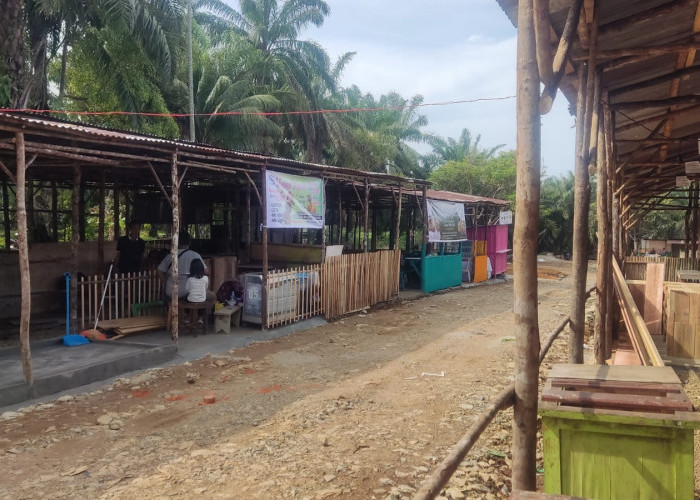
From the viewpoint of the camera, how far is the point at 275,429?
5.29 meters

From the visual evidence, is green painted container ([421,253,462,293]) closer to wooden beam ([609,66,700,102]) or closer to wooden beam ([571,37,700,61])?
wooden beam ([609,66,700,102])

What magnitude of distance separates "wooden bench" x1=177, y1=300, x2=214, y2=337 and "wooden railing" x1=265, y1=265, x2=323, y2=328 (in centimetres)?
118

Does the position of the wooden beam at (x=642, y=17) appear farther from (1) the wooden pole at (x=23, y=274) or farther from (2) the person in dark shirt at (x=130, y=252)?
Result: (2) the person in dark shirt at (x=130, y=252)

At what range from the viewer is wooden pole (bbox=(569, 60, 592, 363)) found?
5.44m

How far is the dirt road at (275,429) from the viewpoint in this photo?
413cm

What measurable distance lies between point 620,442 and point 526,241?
3.71 feet

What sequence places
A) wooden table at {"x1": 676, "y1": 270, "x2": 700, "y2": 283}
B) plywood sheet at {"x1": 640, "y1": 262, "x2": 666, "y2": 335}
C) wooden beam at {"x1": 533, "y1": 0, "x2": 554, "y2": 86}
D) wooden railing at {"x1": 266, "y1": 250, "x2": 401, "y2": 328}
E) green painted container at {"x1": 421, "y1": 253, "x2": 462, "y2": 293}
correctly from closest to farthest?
wooden beam at {"x1": 533, "y1": 0, "x2": 554, "y2": 86} → plywood sheet at {"x1": 640, "y1": 262, "x2": 666, "y2": 335} → wooden railing at {"x1": 266, "y1": 250, "x2": 401, "y2": 328} → wooden table at {"x1": 676, "y1": 270, "x2": 700, "y2": 283} → green painted container at {"x1": 421, "y1": 253, "x2": 462, "y2": 293}

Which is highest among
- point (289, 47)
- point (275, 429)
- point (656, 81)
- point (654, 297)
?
point (289, 47)

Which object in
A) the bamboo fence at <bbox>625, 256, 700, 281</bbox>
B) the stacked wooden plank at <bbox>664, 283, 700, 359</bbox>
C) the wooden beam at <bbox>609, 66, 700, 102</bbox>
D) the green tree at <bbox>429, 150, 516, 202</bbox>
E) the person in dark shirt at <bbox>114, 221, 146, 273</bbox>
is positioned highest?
the green tree at <bbox>429, 150, 516, 202</bbox>

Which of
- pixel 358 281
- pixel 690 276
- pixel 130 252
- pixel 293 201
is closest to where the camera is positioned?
Result: pixel 130 252

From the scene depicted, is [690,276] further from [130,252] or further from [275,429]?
[130,252]

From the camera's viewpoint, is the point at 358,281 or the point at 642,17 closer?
the point at 642,17

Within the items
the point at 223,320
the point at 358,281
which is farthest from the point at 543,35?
the point at 358,281

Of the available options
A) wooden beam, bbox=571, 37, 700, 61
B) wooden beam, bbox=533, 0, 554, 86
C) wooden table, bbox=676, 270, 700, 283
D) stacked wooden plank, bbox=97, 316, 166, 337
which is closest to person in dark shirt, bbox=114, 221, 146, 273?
stacked wooden plank, bbox=97, 316, 166, 337
